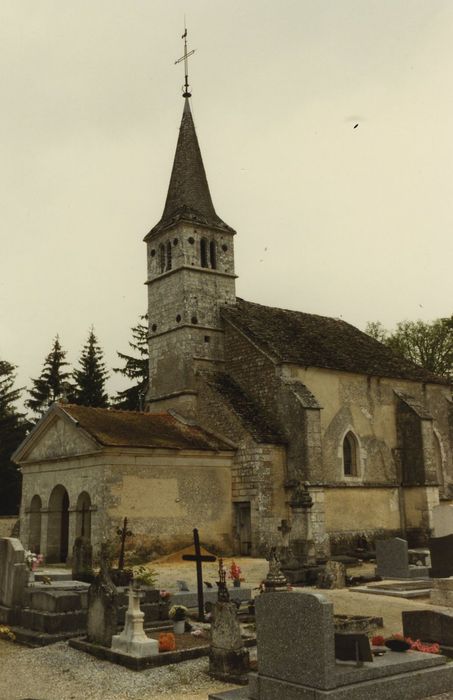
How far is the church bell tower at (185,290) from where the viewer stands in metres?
28.6

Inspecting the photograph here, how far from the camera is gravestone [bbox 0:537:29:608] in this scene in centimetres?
1253

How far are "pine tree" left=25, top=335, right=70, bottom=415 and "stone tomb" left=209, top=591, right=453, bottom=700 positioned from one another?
131ft

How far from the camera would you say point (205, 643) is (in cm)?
1047

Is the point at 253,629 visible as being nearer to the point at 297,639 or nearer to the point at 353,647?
the point at 353,647

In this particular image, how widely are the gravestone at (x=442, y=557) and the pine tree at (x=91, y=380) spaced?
33.5 m

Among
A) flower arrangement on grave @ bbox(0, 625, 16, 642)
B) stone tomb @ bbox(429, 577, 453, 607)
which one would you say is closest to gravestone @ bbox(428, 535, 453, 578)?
stone tomb @ bbox(429, 577, 453, 607)

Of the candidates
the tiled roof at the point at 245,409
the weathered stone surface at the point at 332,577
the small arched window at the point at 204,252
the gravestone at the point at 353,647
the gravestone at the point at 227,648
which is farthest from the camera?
the small arched window at the point at 204,252

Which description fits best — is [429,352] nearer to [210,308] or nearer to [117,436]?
[210,308]

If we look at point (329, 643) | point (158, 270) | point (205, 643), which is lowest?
point (205, 643)

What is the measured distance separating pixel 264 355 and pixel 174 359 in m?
4.25

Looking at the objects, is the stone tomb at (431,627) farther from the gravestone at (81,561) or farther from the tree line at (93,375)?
the tree line at (93,375)

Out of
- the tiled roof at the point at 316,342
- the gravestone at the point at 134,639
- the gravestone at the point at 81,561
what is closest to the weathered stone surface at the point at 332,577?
the gravestone at the point at 81,561

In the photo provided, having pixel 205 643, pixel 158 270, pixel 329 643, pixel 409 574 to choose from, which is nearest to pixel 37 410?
pixel 158 270

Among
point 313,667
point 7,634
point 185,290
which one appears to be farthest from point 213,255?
point 313,667
